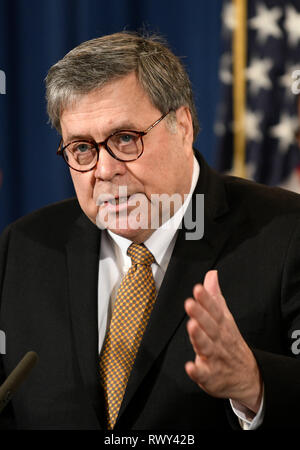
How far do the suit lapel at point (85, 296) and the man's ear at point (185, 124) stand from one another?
31 centimetres

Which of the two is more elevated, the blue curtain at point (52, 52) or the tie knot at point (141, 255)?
the blue curtain at point (52, 52)

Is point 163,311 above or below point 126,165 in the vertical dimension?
below

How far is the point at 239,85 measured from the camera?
2.64m

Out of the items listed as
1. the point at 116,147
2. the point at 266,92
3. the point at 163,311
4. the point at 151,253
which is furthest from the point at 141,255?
the point at 266,92

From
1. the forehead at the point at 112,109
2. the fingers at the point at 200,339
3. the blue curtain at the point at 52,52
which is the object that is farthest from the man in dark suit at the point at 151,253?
the blue curtain at the point at 52,52

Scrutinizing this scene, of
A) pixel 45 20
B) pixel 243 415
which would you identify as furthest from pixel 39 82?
pixel 243 415

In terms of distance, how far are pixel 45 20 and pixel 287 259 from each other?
6.32 ft

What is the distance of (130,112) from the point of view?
4.34ft

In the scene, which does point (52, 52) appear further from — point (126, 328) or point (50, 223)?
point (126, 328)

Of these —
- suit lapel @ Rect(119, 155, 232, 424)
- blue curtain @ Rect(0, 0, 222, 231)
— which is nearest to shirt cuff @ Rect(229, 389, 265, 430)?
suit lapel @ Rect(119, 155, 232, 424)

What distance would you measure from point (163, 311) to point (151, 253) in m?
0.15

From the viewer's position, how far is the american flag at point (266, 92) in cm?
256

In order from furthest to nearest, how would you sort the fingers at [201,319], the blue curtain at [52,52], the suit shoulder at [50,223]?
the blue curtain at [52,52], the suit shoulder at [50,223], the fingers at [201,319]

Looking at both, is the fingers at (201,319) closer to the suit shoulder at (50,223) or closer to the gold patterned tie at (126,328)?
the gold patterned tie at (126,328)
